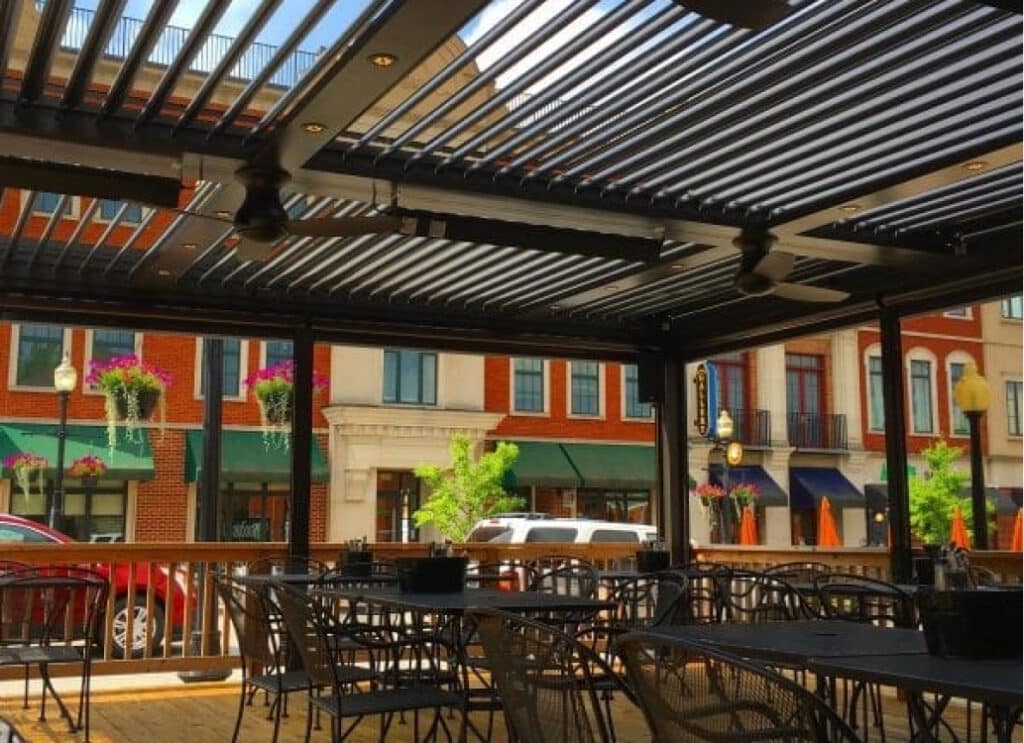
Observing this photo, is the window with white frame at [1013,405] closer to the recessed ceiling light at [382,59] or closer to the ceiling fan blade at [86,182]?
the ceiling fan blade at [86,182]

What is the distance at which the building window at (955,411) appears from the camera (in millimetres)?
30297

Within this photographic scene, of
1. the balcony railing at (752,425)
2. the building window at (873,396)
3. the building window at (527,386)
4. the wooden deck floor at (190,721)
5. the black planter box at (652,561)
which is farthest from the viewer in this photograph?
the building window at (873,396)

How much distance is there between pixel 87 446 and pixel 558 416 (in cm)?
1040

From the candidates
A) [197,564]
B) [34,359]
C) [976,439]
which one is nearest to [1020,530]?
[976,439]

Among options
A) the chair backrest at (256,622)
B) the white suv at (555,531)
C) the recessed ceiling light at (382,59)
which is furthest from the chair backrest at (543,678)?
the white suv at (555,531)

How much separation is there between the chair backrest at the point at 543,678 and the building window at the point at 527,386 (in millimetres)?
23213

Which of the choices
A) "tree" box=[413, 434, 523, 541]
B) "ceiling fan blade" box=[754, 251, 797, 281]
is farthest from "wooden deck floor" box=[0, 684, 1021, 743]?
"tree" box=[413, 434, 523, 541]

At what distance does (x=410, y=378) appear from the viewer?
2519cm

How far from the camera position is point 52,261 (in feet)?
25.8

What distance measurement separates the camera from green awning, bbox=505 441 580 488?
25016 mm

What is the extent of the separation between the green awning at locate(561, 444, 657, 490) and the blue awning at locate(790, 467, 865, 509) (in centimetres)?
432

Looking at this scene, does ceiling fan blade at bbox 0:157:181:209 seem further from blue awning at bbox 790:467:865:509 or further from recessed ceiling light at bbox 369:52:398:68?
blue awning at bbox 790:467:865:509

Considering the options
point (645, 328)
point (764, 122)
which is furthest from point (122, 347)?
point (764, 122)

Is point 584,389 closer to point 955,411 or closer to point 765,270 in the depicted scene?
point 955,411
